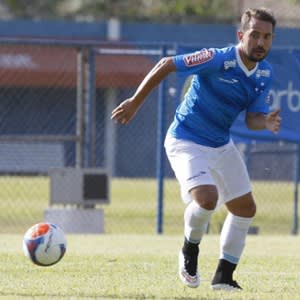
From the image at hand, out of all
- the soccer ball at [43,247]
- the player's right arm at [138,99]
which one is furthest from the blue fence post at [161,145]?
the player's right arm at [138,99]

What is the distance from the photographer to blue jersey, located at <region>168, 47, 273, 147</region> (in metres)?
8.33

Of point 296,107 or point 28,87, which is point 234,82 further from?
point 28,87

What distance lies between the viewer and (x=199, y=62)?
8258 millimetres

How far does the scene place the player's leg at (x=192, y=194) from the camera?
8.22m

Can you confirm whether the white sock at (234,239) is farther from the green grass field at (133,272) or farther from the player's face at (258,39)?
the player's face at (258,39)

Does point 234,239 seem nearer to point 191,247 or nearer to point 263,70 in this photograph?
point 191,247

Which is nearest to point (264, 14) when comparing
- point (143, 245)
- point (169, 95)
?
point (143, 245)

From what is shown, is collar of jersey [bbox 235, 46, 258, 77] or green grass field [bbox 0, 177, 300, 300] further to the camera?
collar of jersey [bbox 235, 46, 258, 77]

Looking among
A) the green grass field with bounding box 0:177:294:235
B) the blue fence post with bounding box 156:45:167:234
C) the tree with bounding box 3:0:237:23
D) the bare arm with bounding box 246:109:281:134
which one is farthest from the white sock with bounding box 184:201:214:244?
the tree with bounding box 3:0:237:23

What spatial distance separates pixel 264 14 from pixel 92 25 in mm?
22114

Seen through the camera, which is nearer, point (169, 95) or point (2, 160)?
point (169, 95)

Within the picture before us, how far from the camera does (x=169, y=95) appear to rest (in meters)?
15.9

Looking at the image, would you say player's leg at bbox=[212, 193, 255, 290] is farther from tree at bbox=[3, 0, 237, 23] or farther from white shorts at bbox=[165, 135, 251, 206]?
tree at bbox=[3, 0, 237, 23]

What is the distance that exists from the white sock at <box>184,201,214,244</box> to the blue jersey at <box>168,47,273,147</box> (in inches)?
19.6
